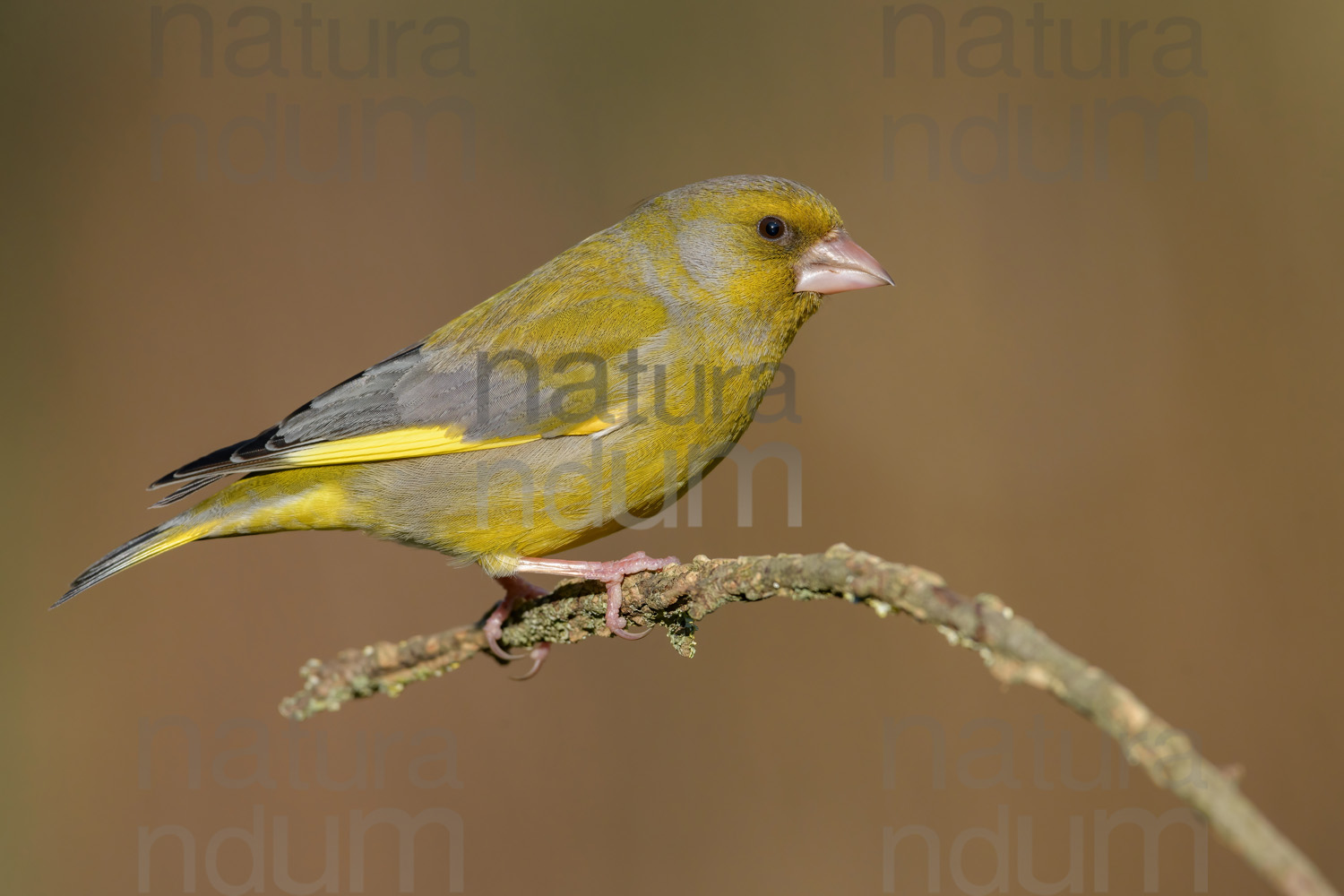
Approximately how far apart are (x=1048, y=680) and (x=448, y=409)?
2.19 meters

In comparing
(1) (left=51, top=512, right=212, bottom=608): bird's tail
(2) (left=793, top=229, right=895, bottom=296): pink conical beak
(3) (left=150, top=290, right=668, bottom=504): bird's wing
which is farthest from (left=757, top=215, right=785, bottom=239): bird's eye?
(1) (left=51, top=512, right=212, bottom=608): bird's tail

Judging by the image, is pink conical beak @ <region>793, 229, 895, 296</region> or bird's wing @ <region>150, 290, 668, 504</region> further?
pink conical beak @ <region>793, 229, 895, 296</region>

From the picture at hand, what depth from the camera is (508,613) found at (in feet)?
10.2

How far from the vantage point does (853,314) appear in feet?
17.7

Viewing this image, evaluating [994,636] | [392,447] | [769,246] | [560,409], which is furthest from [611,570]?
[994,636]

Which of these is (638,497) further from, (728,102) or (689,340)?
(728,102)

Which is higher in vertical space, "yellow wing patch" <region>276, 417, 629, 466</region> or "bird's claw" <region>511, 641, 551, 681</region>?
"yellow wing patch" <region>276, 417, 629, 466</region>

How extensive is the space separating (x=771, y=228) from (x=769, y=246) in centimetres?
6

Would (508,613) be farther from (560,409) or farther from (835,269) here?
(835,269)

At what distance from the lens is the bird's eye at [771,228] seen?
3.09m

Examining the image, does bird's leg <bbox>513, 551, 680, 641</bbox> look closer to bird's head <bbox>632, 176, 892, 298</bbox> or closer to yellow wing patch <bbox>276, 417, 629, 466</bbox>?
yellow wing patch <bbox>276, 417, 629, 466</bbox>

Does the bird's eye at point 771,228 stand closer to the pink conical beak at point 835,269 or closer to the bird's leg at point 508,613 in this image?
the pink conical beak at point 835,269

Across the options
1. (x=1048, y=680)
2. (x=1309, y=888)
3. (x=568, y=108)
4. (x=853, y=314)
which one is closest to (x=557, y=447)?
(x=1048, y=680)

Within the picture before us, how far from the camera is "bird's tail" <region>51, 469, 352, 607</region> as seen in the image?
298cm
